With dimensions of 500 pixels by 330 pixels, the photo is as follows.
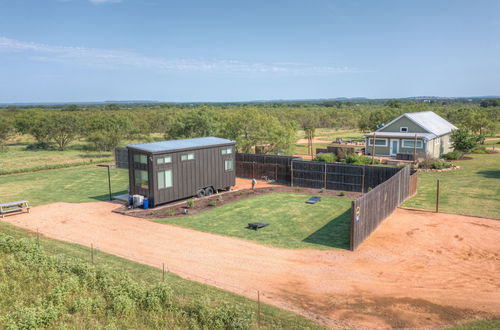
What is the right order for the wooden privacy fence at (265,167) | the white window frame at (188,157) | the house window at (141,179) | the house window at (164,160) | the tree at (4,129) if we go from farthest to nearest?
1. the tree at (4,129)
2. the wooden privacy fence at (265,167)
3. the white window frame at (188,157)
4. the house window at (141,179)
5. the house window at (164,160)

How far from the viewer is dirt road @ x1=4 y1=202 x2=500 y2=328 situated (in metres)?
11.6

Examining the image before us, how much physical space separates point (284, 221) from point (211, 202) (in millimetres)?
5897

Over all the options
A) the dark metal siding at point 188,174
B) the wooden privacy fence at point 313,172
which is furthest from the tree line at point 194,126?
the dark metal siding at point 188,174

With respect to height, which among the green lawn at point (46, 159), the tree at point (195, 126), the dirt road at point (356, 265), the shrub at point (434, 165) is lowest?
the dirt road at point (356, 265)

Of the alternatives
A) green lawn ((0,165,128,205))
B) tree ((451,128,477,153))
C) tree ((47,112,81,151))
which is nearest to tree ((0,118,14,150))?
tree ((47,112,81,151))

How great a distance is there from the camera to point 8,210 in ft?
76.5

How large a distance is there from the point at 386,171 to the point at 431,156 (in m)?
20.3

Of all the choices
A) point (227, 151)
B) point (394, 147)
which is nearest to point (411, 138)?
point (394, 147)

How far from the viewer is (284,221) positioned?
21.1 meters

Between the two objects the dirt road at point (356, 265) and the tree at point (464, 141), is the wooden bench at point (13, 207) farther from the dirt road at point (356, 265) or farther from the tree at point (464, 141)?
the tree at point (464, 141)

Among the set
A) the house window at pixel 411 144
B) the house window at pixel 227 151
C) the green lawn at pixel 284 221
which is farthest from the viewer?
the house window at pixel 411 144

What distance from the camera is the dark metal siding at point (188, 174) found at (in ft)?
78.8

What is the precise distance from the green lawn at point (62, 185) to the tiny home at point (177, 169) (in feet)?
16.0

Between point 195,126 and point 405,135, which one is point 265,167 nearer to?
point 195,126
